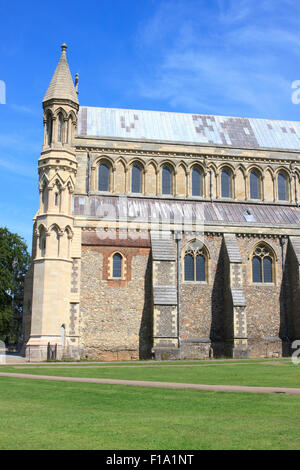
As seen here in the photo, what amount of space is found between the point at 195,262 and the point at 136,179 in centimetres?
734

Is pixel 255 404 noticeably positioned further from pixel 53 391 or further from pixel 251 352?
pixel 251 352

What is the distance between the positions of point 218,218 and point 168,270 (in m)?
5.74

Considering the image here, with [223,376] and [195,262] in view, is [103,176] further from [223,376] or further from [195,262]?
[223,376]

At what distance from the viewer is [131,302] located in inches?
1109

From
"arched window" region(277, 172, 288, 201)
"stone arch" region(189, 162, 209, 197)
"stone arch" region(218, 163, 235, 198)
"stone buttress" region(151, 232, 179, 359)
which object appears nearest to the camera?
"stone buttress" region(151, 232, 179, 359)

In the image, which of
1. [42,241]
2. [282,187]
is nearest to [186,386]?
[42,241]

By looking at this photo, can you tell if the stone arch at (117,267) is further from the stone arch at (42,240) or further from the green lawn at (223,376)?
the green lawn at (223,376)

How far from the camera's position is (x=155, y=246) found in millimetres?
28641

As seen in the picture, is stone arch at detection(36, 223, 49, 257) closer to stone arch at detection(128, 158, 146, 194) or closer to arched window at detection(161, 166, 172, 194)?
stone arch at detection(128, 158, 146, 194)

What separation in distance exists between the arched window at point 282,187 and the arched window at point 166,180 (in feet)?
25.0

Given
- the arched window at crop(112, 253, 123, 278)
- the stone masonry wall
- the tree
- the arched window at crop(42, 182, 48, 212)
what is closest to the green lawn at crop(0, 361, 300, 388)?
the stone masonry wall

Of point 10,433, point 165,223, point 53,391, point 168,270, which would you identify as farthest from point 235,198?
point 10,433

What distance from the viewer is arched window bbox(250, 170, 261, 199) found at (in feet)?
114

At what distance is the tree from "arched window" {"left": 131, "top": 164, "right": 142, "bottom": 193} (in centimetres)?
1452
